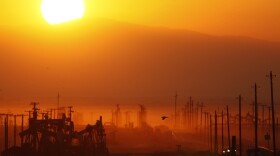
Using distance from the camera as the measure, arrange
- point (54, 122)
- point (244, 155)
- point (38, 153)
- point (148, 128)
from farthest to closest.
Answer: point (148, 128)
point (244, 155)
point (54, 122)
point (38, 153)

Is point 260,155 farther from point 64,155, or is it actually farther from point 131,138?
point 131,138

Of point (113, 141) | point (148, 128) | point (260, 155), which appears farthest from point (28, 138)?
point (148, 128)

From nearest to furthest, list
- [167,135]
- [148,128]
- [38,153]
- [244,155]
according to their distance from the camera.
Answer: [38,153] → [244,155] → [167,135] → [148,128]

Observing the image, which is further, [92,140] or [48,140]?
[92,140]

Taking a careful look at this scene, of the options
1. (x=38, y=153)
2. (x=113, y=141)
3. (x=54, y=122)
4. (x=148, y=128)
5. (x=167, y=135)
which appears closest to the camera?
(x=38, y=153)

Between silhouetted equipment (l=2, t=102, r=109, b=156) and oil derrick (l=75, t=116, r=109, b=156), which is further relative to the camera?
oil derrick (l=75, t=116, r=109, b=156)

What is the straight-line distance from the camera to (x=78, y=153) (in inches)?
3241

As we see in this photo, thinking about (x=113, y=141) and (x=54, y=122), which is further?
(x=113, y=141)

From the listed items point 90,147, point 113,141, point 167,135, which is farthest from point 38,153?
point 167,135

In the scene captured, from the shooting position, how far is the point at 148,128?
190m

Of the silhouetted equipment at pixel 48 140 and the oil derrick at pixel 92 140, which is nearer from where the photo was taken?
the silhouetted equipment at pixel 48 140

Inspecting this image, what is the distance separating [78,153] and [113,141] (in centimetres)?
7159

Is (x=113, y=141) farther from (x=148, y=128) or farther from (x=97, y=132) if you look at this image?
(x=97, y=132)

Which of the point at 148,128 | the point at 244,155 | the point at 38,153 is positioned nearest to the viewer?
the point at 38,153
